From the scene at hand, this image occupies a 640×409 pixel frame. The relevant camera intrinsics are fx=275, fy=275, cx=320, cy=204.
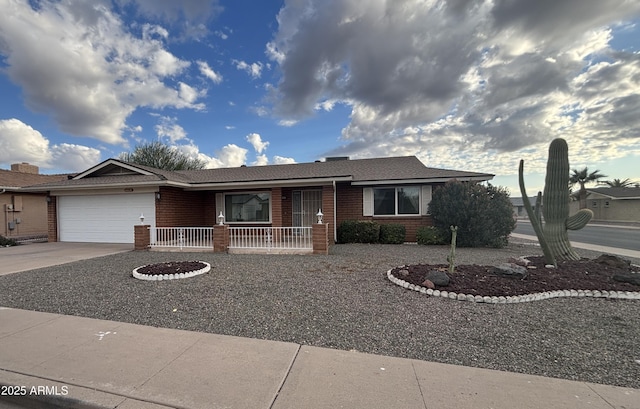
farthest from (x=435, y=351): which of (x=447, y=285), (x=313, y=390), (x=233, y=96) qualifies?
(x=233, y=96)

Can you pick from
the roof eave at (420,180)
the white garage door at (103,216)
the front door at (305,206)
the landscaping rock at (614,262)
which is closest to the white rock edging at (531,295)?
the landscaping rock at (614,262)

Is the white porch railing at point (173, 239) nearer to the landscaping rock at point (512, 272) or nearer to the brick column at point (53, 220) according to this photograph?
the brick column at point (53, 220)

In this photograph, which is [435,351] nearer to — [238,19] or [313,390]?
[313,390]

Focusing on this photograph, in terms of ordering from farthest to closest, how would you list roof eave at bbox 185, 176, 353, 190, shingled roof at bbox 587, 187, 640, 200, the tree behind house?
shingled roof at bbox 587, 187, 640, 200
the tree behind house
roof eave at bbox 185, 176, 353, 190

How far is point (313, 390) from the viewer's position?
8.02 feet

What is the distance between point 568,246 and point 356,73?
32.6 feet

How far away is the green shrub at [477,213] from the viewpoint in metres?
10.6

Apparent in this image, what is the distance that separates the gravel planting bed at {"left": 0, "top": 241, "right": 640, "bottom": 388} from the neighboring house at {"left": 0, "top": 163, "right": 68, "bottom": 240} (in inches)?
523

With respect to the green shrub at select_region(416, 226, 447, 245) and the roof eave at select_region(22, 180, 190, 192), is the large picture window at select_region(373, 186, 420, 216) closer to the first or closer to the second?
the green shrub at select_region(416, 226, 447, 245)

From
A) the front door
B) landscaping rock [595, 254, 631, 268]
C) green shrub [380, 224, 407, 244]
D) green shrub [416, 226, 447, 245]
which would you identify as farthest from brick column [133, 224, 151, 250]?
landscaping rock [595, 254, 631, 268]

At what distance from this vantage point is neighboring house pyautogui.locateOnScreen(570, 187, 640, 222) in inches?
1277

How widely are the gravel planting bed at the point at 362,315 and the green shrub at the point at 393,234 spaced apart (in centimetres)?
499

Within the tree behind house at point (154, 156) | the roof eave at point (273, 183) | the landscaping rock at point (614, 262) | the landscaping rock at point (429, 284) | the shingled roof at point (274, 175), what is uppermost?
the tree behind house at point (154, 156)

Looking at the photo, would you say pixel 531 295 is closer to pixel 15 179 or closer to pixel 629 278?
pixel 629 278
